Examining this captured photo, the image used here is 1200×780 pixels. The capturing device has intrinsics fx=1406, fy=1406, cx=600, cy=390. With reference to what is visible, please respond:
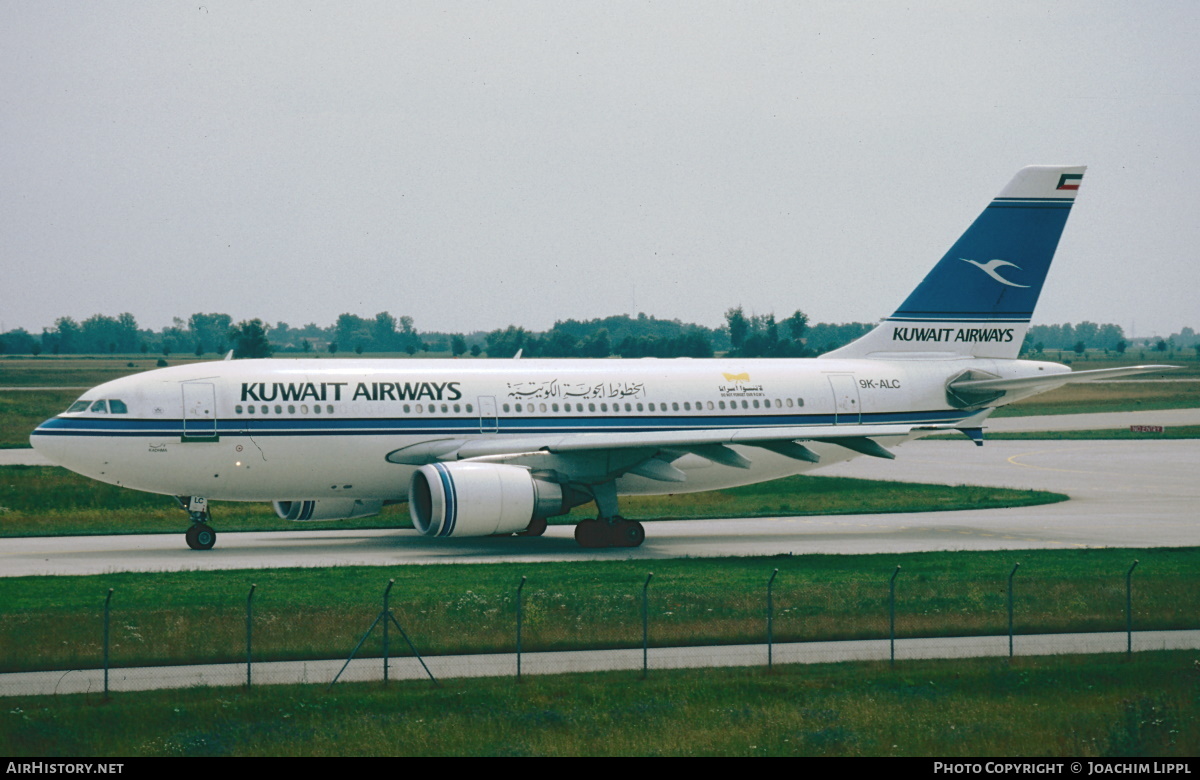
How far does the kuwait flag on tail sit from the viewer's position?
154 ft

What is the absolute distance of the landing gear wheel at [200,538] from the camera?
38.5 meters

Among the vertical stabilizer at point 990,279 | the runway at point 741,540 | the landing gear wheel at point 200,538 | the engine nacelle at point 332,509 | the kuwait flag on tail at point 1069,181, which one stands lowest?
the runway at point 741,540

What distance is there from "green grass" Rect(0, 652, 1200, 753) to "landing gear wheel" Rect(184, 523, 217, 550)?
56.4 ft

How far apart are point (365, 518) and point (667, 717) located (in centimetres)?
3015

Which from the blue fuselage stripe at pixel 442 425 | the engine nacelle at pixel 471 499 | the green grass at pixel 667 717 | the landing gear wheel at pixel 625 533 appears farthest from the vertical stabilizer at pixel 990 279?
the green grass at pixel 667 717

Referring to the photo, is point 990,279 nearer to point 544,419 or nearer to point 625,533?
point 625,533

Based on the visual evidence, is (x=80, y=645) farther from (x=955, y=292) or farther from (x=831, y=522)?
(x=955, y=292)

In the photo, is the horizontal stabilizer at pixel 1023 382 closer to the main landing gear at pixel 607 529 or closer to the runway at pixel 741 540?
the runway at pixel 741 540

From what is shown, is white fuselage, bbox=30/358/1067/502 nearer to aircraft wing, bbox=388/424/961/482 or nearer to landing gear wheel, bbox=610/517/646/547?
aircraft wing, bbox=388/424/961/482

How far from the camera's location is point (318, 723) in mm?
20000

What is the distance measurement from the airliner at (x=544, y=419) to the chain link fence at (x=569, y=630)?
852 cm

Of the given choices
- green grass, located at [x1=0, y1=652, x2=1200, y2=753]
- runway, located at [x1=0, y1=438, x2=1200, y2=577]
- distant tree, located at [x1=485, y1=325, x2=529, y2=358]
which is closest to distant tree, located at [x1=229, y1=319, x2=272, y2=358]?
distant tree, located at [x1=485, y1=325, x2=529, y2=358]
